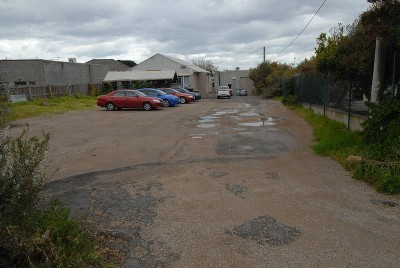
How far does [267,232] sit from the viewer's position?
4.61m

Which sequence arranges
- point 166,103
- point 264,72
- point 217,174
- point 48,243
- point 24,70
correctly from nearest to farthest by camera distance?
point 48,243
point 217,174
point 166,103
point 24,70
point 264,72

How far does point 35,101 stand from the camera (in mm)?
28094

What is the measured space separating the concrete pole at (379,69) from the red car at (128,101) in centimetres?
1673

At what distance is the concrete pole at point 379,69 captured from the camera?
952 centimetres

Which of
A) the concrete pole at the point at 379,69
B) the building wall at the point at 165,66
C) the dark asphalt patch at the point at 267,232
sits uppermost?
the building wall at the point at 165,66

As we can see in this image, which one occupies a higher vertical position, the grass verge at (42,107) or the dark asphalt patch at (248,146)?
the grass verge at (42,107)

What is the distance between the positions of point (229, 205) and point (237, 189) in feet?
2.74

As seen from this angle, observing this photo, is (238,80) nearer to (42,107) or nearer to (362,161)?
(42,107)

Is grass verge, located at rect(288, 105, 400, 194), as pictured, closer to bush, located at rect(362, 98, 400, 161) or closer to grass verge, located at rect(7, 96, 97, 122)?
bush, located at rect(362, 98, 400, 161)

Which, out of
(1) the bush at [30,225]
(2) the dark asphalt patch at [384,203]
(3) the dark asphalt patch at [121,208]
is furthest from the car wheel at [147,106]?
(1) the bush at [30,225]

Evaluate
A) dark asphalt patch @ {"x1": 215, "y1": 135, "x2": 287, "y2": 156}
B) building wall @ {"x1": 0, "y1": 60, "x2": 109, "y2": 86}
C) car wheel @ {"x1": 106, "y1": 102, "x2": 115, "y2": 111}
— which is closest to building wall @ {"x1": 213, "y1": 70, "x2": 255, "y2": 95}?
building wall @ {"x1": 0, "y1": 60, "x2": 109, "y2": 86}

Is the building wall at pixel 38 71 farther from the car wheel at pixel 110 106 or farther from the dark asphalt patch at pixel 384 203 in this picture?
the dark asphalt patch at pixel 384 203

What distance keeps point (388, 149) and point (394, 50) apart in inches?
158

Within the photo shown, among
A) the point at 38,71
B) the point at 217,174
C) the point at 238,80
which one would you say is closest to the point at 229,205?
the point at 217,174
